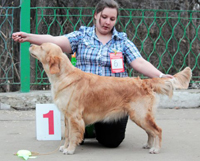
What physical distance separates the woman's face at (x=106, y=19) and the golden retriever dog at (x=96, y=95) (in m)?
0.74

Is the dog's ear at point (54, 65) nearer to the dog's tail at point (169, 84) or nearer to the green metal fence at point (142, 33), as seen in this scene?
the dog's tail at point (169, 84)

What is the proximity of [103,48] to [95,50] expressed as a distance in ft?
0.37

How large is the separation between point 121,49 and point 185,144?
141cm

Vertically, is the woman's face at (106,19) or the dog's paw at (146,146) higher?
the woman's face at (106,19)

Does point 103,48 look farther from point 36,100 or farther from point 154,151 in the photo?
point 36,100

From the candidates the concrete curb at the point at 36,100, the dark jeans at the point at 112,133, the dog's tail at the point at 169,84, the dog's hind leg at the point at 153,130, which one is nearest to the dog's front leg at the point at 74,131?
the dark jeans at the point at 112,133

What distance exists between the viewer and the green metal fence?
6770mm

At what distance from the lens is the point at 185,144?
4219 mm

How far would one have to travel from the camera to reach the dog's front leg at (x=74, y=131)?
12.0ft

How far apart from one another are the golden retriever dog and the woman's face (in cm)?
74

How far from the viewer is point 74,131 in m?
3.68

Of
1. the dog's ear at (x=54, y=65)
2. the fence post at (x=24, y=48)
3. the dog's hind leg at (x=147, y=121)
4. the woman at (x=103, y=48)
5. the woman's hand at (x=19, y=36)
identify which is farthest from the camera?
the fence post at (x=24, y=48)

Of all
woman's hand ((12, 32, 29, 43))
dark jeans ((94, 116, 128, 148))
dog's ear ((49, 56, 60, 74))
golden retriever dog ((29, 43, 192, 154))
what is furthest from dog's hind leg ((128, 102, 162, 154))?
woman's hand ((12, 32, 29, 43))

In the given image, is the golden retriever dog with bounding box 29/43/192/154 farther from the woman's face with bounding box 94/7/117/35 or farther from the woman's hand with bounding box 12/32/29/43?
the woman's face with bounding box 94/7/117/35
